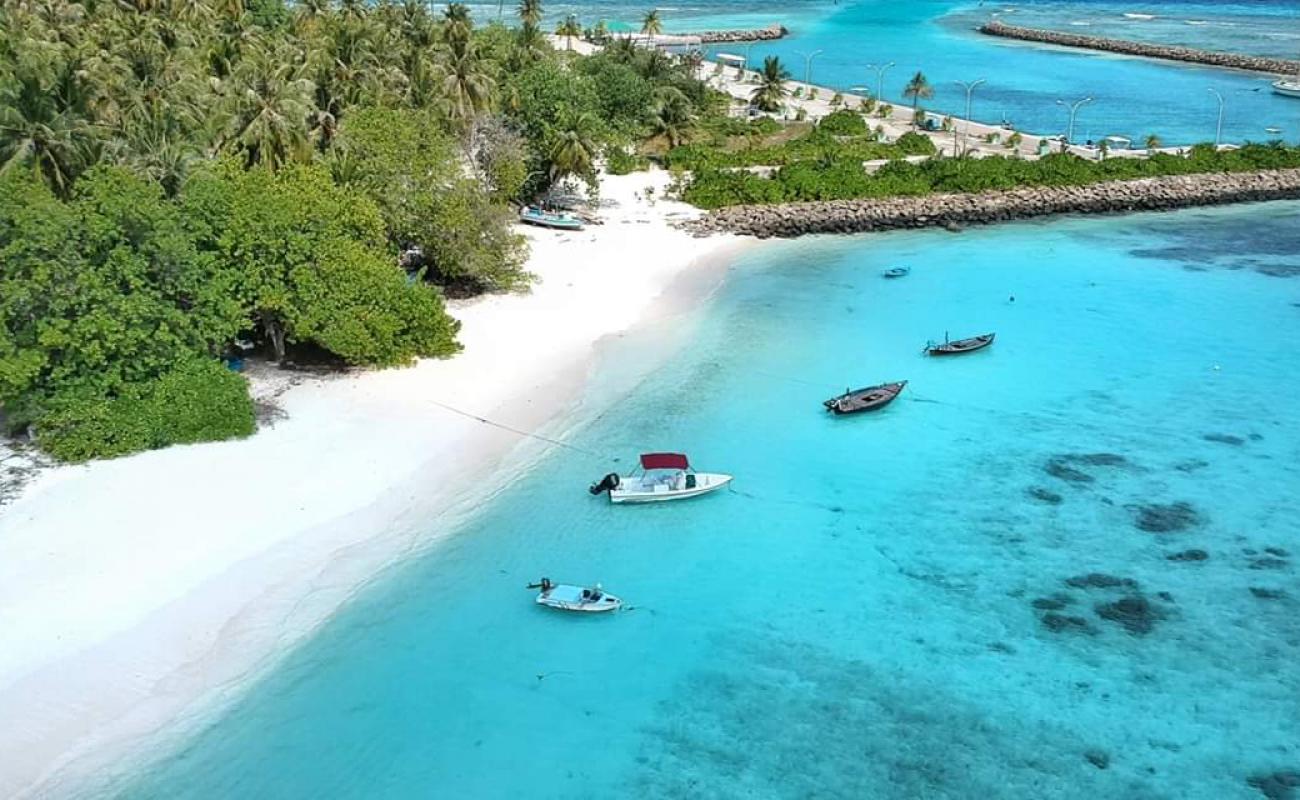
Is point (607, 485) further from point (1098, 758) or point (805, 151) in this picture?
point (805, 151)

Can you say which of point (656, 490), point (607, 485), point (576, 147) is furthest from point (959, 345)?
point (576, 147)

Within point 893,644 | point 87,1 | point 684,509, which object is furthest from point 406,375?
point 87,1

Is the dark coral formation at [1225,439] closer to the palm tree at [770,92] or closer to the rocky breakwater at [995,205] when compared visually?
the rocky breakwater at [995,205]

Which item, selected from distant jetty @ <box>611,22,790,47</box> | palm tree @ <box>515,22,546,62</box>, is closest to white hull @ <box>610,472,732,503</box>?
palm tree @ <box>515,22,546,62</box>

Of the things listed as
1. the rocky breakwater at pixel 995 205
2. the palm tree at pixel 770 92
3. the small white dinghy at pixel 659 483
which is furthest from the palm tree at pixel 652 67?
the small white dinghy at pixel 659 483

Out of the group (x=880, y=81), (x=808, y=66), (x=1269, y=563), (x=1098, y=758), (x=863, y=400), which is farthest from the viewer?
(x=808, y=66)

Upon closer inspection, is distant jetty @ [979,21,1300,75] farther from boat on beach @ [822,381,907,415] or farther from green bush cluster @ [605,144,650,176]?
boat on beach @ [822,381,907,415]
